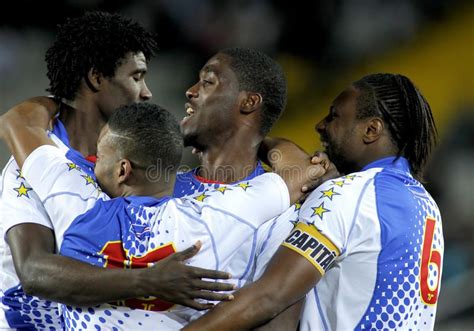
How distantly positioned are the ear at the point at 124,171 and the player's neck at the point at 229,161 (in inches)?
23.2

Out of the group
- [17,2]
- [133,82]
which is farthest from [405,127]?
[17,2]

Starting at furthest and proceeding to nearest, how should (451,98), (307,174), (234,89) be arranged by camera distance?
1. (451,98)
2. (234,89)
3. (307,174)

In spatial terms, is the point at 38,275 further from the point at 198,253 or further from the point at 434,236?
the point at 434,236

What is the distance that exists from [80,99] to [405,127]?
59.9 inches

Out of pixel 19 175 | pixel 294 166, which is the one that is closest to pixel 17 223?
pixel 19 175

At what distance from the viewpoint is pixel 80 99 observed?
11.8ft

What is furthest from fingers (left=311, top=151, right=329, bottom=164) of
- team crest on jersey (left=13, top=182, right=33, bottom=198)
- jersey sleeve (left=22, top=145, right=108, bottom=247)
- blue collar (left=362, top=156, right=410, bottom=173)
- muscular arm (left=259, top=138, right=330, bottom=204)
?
team crest on jersey (left=13, top=182, right=33, bottom=198)

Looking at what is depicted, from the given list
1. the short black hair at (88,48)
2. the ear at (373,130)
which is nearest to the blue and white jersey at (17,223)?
the short black hair at (88,48)

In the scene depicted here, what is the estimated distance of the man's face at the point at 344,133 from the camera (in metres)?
3.16

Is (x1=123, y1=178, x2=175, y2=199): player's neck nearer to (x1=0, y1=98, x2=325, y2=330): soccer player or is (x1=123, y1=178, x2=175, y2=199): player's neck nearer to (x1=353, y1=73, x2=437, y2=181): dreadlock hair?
(x1=0, y1=98, x2=325, y2=330): soccer player

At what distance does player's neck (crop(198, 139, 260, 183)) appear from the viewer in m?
3.36

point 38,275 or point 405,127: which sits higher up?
point 405,127

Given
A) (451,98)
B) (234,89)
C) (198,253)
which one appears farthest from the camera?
(451,98)

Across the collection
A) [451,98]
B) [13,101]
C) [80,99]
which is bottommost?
[80,99]
